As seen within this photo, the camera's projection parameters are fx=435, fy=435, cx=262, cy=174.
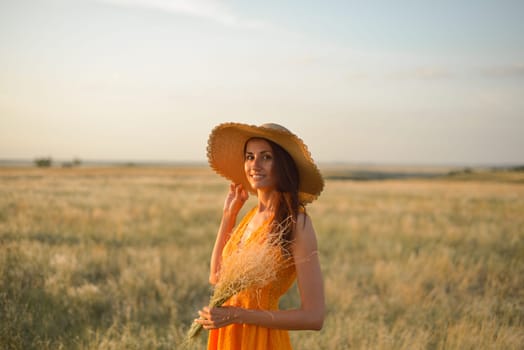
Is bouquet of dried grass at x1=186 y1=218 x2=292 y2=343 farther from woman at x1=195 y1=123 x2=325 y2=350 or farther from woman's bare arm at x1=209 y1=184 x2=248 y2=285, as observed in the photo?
woman's bare arm at x1=209 y1=184 x2=248 y2=285

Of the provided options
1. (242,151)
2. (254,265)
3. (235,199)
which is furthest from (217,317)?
(242,151)

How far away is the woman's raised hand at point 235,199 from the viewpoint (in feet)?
8.32

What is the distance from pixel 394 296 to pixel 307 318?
5448 millimetres

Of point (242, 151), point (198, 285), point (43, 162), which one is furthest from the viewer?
point (43, 162)

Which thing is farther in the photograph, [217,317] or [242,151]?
[242,151]

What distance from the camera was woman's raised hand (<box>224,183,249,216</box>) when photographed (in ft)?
8.32

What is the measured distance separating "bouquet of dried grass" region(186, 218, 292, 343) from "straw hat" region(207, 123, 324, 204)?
0.38 meters

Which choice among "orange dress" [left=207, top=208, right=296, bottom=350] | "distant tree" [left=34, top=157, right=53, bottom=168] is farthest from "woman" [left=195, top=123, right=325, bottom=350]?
"distant tree" [left=34, top=157, right=53, bottom=168]

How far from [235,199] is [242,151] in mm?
314

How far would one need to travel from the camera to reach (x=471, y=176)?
197 feet

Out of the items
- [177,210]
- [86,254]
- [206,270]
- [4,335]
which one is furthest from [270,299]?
[177,210]

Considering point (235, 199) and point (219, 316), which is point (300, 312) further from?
point (235, 199)

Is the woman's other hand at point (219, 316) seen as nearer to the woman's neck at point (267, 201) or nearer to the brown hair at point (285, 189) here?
the brown hair at point (285, 189)

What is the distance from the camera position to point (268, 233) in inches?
81.2
